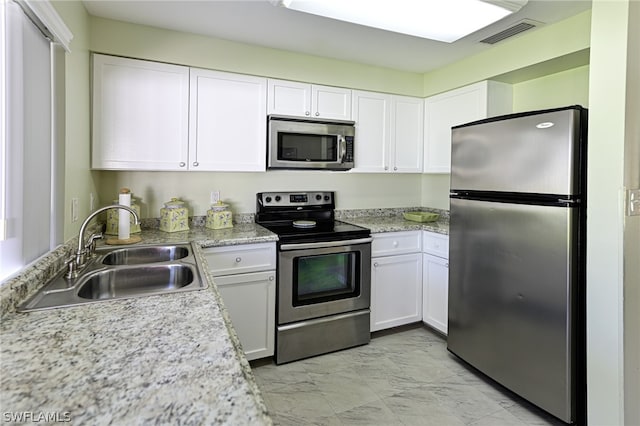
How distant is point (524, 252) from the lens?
6.41 feet

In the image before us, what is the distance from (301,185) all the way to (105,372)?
99.1 inches

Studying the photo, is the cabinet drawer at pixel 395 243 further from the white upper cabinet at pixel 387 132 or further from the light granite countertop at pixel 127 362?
the light granite countertop at pixel 127 362

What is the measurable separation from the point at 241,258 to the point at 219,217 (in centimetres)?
46

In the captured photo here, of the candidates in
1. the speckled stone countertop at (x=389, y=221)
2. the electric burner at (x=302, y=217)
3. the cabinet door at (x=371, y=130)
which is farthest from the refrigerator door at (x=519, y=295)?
the cabinet door at (x=371, y=130)

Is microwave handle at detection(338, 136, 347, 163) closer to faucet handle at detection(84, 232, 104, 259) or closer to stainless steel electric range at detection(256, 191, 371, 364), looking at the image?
stainless steel electric range at detection(256, 191, 371, 364)

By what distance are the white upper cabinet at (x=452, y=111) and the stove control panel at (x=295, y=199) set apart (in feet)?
3.26

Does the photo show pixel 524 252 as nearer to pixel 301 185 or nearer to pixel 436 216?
pixel 436 216

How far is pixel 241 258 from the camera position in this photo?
2.34 meters

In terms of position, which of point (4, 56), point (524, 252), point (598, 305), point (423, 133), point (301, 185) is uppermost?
point (423, 133)

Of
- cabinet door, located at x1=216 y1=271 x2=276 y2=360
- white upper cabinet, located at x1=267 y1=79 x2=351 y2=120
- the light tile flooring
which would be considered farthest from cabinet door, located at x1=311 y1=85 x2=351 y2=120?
the light tile flooring

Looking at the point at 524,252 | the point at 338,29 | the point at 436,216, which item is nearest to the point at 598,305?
the point at 524,252

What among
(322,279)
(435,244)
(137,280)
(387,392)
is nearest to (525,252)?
(435,244)

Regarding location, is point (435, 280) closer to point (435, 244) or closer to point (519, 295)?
point (435, 244)

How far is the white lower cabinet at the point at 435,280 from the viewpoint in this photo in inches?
110
